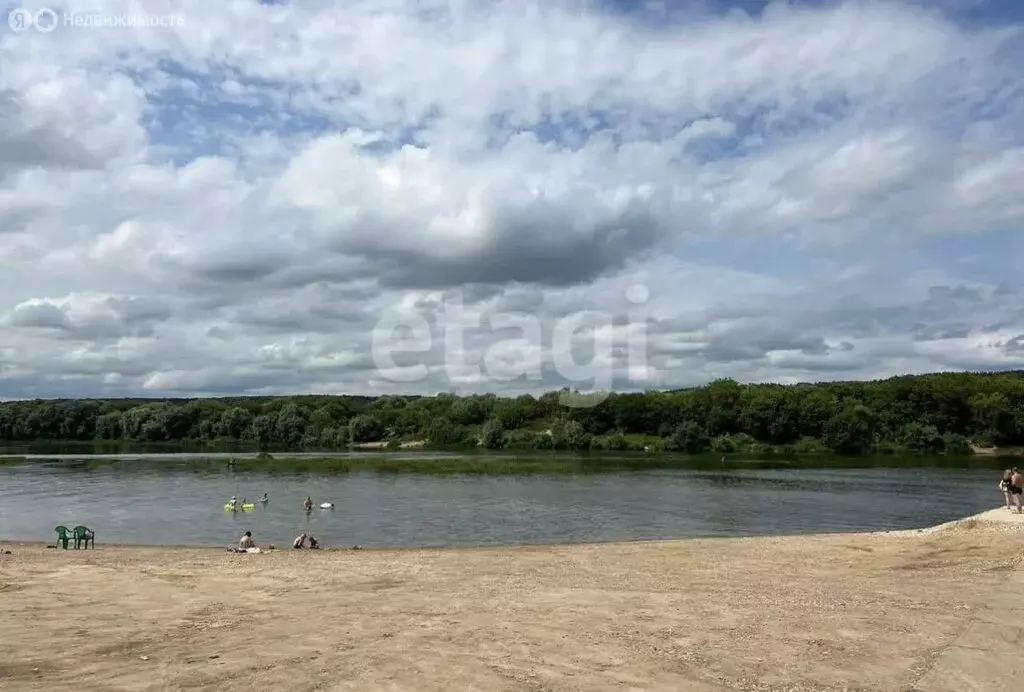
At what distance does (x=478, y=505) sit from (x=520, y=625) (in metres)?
40.6

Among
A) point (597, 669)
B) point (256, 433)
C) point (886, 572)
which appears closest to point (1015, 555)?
point (886, 572)

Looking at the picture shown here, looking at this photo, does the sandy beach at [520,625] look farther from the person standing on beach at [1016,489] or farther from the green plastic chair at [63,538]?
the green plastic chair at [63,538]

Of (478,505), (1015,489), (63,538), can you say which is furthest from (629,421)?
(63,538)

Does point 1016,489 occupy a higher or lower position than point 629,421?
lower

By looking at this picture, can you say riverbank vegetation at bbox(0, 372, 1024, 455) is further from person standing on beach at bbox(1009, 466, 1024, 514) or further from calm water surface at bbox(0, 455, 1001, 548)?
person standing on beach at bbox(1009, 466, 1024, 514)

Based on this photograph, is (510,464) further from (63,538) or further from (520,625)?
(520,625)

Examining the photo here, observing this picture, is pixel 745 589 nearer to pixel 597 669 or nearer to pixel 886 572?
pixel 886 572

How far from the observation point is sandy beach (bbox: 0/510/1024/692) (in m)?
10.8

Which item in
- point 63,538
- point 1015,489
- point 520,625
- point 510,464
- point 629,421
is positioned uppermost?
point 629,421

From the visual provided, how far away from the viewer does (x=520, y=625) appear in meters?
13.9

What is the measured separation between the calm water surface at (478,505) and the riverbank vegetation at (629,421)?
4783 centimetres

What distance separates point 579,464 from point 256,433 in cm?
8192

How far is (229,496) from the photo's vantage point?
60.6 meters

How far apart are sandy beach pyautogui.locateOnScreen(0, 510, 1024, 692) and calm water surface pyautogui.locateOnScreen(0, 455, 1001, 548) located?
57.7ft
